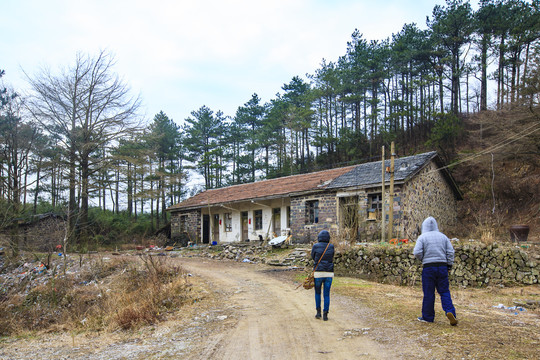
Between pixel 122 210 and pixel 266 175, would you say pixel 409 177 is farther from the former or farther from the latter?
pixel 122 210

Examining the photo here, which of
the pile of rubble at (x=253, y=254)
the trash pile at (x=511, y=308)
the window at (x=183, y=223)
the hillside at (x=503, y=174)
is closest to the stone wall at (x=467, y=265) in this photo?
the trash pile at (x=511, y=308)

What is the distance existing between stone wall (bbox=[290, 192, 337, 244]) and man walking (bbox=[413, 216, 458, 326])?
12.2 metres

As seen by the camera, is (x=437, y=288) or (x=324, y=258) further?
(x=324, y=258)

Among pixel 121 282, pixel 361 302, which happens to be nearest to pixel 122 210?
pixel 121 282

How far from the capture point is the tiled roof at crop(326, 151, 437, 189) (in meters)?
17.6

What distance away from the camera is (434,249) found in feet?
19.3

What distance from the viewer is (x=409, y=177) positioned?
672 inches

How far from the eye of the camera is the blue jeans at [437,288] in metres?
5.73

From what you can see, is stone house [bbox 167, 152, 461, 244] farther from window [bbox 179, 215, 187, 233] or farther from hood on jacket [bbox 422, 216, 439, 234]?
hood on jacket [bbox 422, 216, 439, 234]

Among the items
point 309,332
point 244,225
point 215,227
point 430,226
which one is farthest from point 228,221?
point 430,226

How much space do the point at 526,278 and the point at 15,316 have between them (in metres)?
14.1

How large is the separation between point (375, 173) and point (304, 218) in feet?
14.2

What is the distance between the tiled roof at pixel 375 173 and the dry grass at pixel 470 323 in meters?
8.30

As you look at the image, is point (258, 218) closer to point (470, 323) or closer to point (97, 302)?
point (97, 302)
